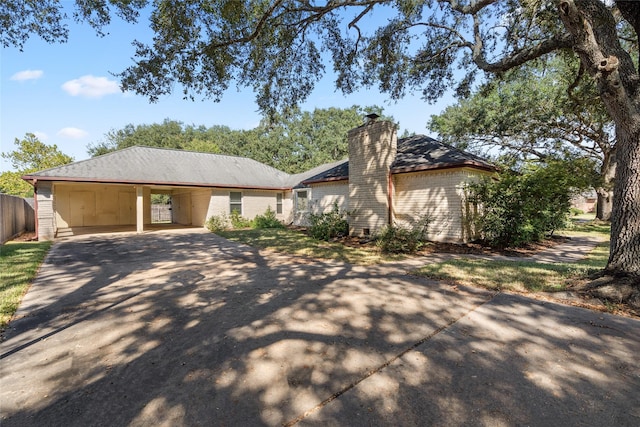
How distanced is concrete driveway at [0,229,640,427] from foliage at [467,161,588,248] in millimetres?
5211

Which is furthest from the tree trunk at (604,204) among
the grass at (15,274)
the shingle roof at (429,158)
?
the grass at (15,274)

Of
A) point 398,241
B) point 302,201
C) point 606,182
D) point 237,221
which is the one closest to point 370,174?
point 398,241

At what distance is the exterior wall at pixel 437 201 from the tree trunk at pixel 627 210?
4.81 metres

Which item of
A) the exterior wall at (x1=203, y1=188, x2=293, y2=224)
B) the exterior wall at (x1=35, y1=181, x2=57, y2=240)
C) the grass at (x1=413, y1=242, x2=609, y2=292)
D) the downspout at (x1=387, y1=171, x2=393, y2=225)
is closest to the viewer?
the grass at (x1=413, y1=242, x2=609, y2=292)

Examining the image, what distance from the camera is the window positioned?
1750 centimetres

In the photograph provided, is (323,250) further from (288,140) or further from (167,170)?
(288,140)

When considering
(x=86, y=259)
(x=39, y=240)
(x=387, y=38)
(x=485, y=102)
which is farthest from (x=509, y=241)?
(x=39, y=240)

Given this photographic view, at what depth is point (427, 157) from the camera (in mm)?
10680

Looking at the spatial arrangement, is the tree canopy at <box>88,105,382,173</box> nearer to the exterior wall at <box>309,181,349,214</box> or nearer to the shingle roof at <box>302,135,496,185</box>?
the exterior wall at <box>309,181,349,214</box>

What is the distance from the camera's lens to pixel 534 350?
2.97 metres

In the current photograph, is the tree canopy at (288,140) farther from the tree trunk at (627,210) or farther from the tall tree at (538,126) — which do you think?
the tree trunk at (627,210)

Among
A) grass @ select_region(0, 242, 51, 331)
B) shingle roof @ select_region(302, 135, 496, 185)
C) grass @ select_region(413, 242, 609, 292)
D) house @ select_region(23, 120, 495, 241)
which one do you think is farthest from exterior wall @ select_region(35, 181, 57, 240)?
grass @ select_region(413, 242, 609, 292)

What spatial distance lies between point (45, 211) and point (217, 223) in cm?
713

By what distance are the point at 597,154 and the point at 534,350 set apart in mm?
24839
